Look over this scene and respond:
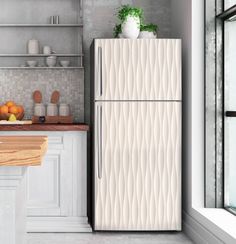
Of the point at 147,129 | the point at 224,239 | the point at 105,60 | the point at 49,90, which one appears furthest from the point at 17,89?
the point at 224,239

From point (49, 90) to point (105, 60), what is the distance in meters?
0.97

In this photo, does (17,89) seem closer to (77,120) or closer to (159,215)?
(77,120)

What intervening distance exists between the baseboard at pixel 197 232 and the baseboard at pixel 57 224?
0.85 m

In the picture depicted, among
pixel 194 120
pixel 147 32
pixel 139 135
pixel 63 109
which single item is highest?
pixel 147 32

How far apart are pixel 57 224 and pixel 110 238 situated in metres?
0.52

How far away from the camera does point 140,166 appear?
3.94m

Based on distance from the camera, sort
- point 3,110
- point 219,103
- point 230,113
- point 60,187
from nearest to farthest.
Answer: point 230,113 → point 219,103 → point 60,187 → point 3,110

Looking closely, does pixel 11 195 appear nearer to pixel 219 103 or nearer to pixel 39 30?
pixel 219 103

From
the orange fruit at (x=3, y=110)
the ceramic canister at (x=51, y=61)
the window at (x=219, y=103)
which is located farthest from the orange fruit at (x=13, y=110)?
the window at (x=219, y=103)

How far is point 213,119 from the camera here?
12.6ft

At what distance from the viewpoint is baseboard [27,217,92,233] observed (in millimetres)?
4012

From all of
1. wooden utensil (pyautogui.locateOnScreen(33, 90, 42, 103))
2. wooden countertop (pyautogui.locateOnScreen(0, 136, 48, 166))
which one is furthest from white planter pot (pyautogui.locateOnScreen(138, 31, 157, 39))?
wooden countertop (pyautogui.locateOnScreen(0, 136, 48, 166))

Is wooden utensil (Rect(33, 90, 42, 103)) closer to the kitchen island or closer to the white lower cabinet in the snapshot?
the white lower cabinet

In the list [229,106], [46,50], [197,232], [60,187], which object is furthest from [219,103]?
[46,50]
